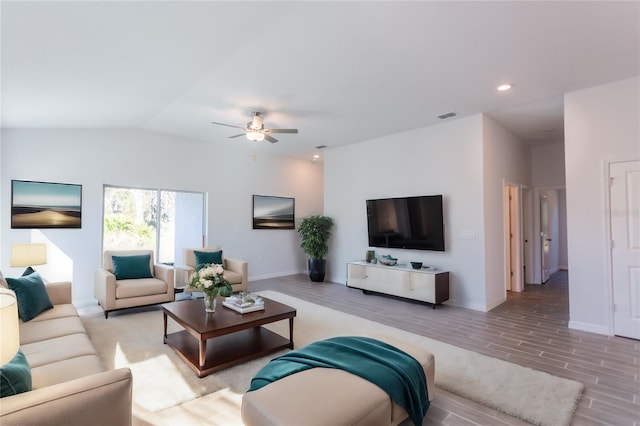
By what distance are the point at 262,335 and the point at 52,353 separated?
184cm

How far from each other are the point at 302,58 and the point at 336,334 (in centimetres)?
308

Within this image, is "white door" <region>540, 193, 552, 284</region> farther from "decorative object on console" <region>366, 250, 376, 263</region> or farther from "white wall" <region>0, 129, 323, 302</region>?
"white wall" <region>0, 129, 323, 302</region>

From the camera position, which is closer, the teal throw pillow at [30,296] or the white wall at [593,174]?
the teal throw pillow at [30,296]

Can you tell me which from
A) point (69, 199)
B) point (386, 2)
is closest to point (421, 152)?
point (386, 2)

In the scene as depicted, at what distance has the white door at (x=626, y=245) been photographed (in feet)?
11.9

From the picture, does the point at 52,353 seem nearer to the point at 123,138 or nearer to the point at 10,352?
the point at 10,352

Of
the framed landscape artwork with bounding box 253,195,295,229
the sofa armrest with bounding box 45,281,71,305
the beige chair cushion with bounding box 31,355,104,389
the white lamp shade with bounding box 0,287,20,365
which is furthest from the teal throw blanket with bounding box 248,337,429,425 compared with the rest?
the framed landscape artwork with bounding box 253,195,295,229

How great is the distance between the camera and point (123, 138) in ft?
18.3

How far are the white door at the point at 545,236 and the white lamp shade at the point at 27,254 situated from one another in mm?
8740

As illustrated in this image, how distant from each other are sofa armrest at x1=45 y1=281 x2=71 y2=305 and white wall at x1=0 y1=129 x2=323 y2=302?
187cm

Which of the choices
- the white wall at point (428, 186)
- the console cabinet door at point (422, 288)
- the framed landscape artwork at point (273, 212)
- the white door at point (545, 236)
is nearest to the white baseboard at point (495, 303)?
the white wall at point (428, 186)

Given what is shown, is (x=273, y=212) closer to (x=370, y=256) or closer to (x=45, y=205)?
(x=370, y=256)

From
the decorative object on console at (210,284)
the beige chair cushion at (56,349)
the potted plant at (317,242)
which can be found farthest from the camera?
the potted plant at (317,242)

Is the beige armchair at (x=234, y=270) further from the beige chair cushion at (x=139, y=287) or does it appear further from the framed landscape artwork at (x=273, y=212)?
the framed landscape artwork at (x=273, y=212)
